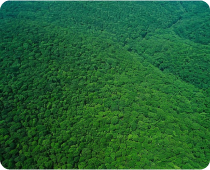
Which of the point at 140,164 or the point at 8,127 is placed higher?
the point at 8,127

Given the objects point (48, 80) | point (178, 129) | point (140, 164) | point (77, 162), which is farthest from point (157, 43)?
point (77, 162)

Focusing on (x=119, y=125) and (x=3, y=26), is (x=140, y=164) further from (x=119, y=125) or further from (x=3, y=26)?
(x=3, y=26)

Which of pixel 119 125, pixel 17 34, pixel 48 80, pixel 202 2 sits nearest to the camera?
pixel 119 125

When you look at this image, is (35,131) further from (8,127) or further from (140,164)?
(140,164)

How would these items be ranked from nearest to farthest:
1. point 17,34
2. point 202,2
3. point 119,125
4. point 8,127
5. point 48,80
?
point 8,127
point 119,125
point 48,80
point 17,34
point 202,2

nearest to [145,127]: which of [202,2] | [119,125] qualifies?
[119,125]

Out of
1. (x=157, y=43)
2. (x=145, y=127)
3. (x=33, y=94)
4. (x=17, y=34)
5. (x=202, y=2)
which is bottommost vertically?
(x=145, y=127)

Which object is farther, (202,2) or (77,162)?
(202,2)
